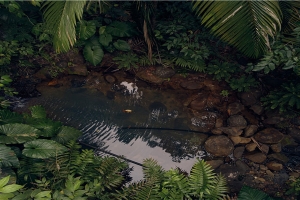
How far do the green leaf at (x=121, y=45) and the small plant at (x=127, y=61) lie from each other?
0.37 ft

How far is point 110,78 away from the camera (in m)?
4.55

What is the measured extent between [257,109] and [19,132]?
9.85 feet

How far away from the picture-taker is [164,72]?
15.0 feet

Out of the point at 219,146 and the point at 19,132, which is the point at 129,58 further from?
the point at 19,132

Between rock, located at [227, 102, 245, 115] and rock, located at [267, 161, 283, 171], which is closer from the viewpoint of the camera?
rock, located at [267, 161, 283, 171]

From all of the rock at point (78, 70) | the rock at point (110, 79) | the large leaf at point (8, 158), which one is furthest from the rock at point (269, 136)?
the large leaf at point (8, 158)

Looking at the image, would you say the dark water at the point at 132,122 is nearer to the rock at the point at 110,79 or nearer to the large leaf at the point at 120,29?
Answer: the rock at the point at 110,79

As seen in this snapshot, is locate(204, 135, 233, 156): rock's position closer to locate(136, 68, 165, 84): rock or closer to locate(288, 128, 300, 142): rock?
locate(288, 128, 300, 142): rock

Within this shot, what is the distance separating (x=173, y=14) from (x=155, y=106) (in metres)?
1.57

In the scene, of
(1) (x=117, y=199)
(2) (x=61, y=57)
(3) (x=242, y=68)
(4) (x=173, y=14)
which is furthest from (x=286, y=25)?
(2) (x=61, y=57)

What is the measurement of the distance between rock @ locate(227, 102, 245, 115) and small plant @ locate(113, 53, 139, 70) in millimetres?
1531

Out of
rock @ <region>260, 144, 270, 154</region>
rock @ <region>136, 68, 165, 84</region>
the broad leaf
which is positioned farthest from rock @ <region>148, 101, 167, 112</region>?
the broad leaf

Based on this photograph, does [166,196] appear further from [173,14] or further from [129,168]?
[173,14]

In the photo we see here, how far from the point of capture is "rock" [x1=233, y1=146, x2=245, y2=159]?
365cm
